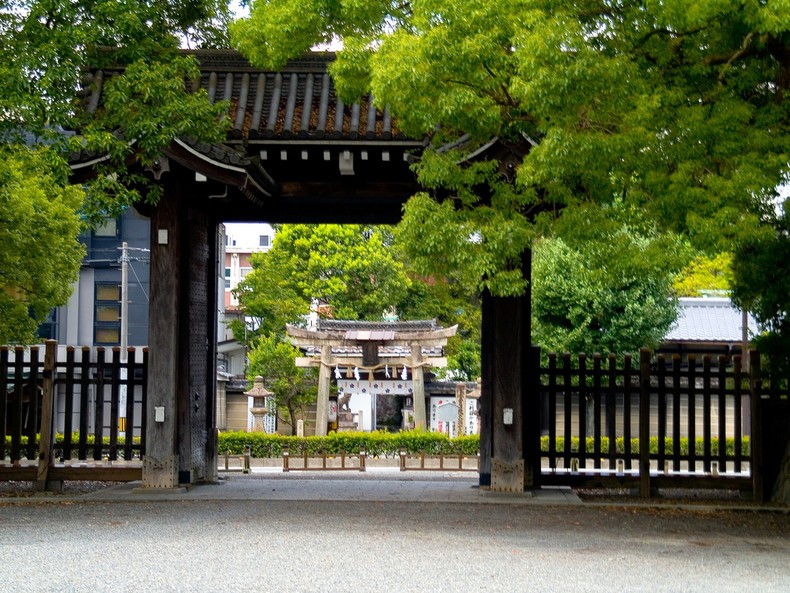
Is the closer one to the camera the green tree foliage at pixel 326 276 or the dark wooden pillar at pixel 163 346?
the dark wooden pillar at pixel 163 346

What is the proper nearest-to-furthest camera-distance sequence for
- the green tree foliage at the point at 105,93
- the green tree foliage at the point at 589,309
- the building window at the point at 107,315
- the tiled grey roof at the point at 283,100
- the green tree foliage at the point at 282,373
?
the green tree foliage at the point at 105,93, the tiled grey roof at the point at 283,100, the green tree foliage at the point at 589,309, the green tree foliage at the point at 282,373, the building window at the point at 107,315

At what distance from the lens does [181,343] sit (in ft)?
49.6

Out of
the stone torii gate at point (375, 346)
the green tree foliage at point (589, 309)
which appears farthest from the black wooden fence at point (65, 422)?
the stone torii gate at point (375, 346)

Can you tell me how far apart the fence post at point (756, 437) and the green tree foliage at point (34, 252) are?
12624 millimetres

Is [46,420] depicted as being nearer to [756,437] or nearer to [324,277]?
[756,437]

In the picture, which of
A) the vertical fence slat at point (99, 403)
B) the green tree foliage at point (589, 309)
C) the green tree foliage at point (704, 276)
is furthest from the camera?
the green tree foliage at point (589, 309)

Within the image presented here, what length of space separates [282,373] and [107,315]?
8764 millimetres

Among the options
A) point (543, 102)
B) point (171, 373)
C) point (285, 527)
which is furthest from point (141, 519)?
point (543, 102)

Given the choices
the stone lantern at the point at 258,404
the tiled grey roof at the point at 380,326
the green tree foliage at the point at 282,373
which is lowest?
the stone lantern at the point at 258,404

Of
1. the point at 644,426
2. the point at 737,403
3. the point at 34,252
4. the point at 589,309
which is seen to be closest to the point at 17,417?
the point at 34,252

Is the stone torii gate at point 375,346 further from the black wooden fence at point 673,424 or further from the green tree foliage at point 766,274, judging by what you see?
the green tree foliage at point 766,274

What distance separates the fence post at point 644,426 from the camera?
14.6m

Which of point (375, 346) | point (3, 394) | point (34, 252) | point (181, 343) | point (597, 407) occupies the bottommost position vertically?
point (597, 407)

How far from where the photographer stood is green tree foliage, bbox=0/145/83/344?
69.7 ft
